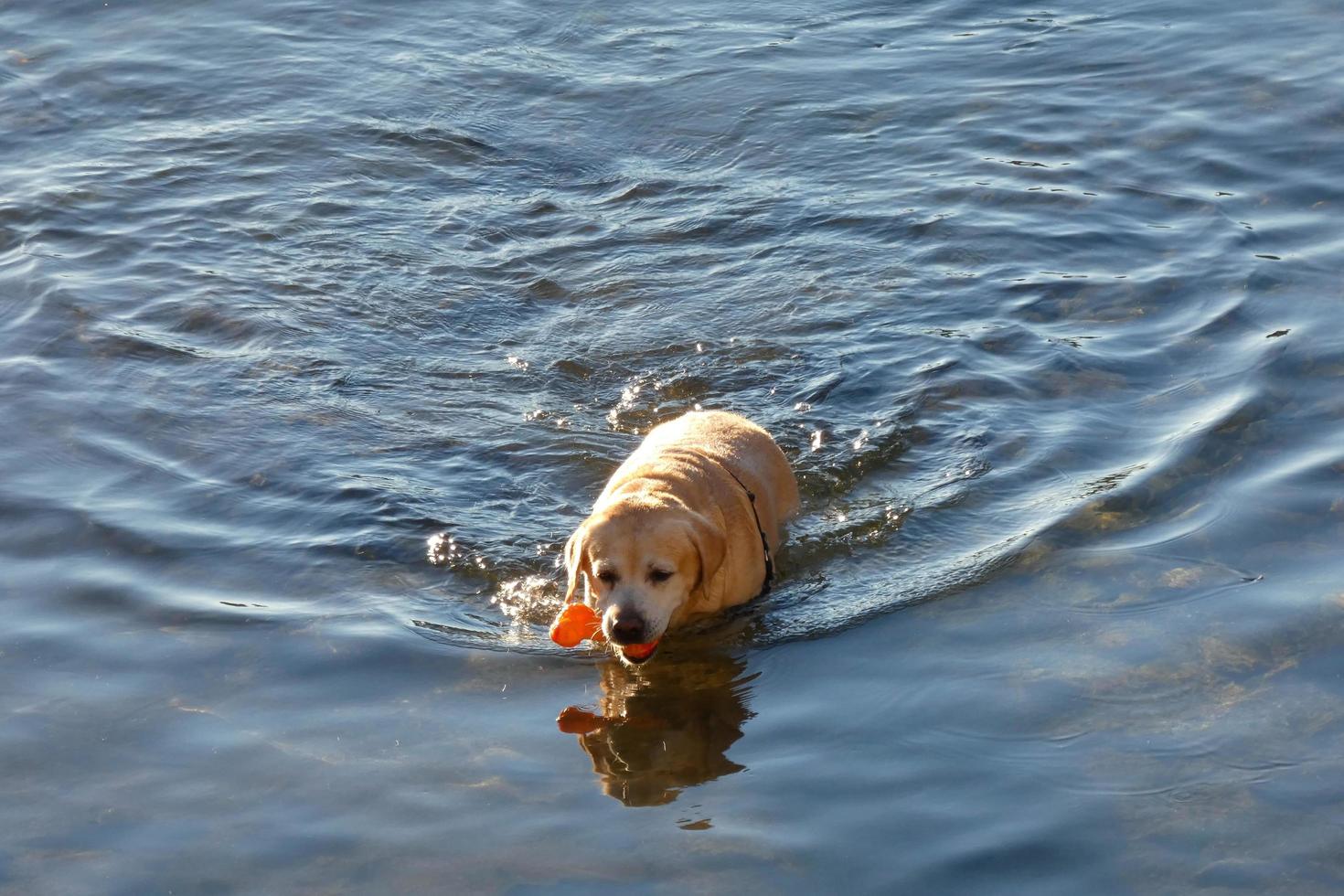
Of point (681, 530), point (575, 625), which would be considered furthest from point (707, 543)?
point (575, 625)

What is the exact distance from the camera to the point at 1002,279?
11.0 meters

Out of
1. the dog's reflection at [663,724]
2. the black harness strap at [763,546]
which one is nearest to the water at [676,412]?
the dog's reflection at [663,724]

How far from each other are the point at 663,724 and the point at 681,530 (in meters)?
0.87

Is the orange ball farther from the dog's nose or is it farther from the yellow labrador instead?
the dog's nose

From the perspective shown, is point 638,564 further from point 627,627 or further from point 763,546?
point 763,546

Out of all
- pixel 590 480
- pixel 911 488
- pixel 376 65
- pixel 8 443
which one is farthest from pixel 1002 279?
pixel 376 65

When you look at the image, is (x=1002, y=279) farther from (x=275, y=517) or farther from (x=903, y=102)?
(x=275, y=517)

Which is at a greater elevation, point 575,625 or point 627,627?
point 627,627

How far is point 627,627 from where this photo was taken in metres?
6.87

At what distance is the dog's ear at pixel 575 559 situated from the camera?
7.19 metres

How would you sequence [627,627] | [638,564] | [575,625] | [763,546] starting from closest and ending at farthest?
[627,627] → [638,564] → [575,625] → [763,546]

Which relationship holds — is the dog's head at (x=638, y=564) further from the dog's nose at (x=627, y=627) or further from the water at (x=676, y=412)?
the water at (x=676, y=412)

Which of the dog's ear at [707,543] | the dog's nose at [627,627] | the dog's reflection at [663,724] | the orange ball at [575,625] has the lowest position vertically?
the dog's reflection at [663,724]

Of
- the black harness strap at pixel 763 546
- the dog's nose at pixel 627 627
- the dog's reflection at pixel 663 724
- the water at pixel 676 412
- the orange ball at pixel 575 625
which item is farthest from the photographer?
the black harness strap at pixel 763 546
